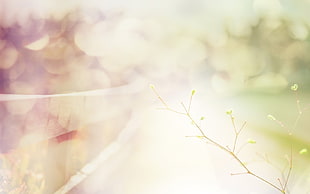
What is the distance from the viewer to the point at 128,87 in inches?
34.8

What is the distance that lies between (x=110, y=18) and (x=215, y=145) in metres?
0.40

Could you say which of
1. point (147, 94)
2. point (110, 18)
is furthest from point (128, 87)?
Result: point (110, 18)

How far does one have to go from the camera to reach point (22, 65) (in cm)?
81

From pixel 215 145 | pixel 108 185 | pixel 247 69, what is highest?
pixel 247 69

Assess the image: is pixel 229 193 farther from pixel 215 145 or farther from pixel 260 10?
pixel 260 10

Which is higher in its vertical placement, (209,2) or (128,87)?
(209,2)

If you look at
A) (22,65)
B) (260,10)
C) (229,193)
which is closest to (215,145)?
(229,193)

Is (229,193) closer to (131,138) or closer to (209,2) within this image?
(131,138)

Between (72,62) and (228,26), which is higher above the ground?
(228,26)

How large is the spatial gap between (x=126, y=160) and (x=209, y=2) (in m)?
0.44

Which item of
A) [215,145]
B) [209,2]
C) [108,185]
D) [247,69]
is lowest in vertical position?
[108,185]

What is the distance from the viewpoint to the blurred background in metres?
0.81

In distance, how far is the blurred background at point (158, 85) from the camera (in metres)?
0.81

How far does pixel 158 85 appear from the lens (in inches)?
33.9
